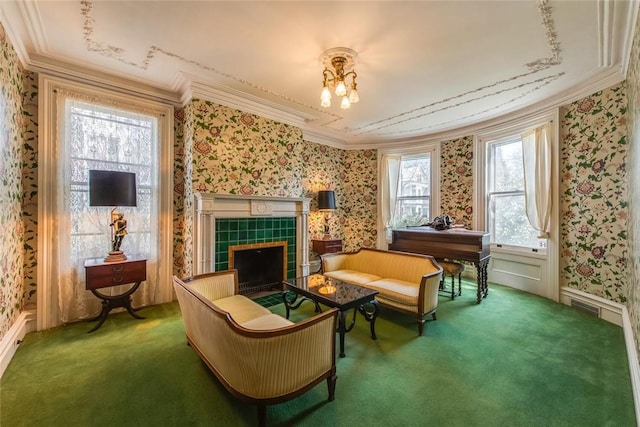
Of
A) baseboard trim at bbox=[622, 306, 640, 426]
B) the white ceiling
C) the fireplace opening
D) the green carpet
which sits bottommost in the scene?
the green carpet

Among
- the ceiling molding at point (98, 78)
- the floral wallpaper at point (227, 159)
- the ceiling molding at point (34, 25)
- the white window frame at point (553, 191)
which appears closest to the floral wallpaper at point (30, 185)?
the ceiling molding at point (98, 78)

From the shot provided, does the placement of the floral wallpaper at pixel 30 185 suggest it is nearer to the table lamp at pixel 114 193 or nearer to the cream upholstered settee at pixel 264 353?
the table lamp at pixel 114 193

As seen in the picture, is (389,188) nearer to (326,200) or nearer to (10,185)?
(326,200)

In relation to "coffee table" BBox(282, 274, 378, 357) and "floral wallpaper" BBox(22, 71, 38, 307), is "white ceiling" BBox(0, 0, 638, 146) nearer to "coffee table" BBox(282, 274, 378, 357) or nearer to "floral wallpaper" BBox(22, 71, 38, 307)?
"floral wallpaper" BBox(22, 71, 38, 307)

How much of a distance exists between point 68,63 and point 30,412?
314 centimetres

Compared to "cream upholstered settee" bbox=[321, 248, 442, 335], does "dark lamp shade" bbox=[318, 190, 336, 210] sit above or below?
above

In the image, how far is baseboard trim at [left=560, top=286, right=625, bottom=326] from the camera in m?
2.85

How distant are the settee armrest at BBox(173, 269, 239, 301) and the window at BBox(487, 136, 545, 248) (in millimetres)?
4257

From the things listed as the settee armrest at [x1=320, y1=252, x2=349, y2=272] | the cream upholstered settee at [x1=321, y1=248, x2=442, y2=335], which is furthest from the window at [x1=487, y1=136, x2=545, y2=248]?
the settee armrest at [x1=320, y1=252, x2=349, y2=272]

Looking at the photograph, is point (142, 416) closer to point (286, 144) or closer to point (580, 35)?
point (286, 144)

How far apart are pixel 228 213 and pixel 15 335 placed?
84.5 inches

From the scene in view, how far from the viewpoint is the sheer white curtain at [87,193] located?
2.74m

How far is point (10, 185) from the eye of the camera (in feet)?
7.39

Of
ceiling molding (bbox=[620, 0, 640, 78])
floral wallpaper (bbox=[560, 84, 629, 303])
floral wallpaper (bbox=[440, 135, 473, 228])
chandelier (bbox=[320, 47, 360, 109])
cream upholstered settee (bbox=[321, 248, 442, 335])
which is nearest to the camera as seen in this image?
ceiling molding (bbox=[620, 0, 640, 78])
